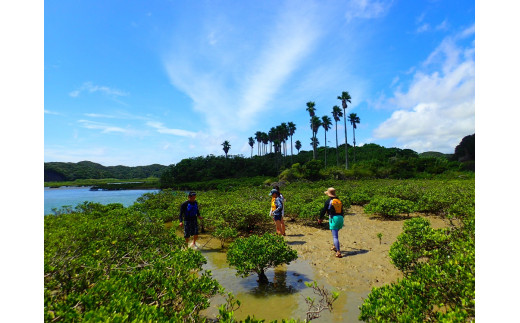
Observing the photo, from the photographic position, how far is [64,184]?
7719 centimetres

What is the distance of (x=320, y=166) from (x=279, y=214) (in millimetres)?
32226

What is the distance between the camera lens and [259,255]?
5465mm

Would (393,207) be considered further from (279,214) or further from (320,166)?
(320,166)

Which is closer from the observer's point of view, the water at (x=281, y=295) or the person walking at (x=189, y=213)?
the water at (x=281, y=295)

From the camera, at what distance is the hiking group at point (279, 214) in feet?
22.6

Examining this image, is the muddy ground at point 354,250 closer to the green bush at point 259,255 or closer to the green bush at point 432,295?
the green bush at point 259,255

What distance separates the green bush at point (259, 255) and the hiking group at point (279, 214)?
1748mm

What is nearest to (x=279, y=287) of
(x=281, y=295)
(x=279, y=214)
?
(x=281, y=295)

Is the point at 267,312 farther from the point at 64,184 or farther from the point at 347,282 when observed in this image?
the point at 64,184

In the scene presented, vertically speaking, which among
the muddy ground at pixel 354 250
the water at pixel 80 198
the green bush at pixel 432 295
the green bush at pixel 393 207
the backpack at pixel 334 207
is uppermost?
the backpack at pixel 334 207

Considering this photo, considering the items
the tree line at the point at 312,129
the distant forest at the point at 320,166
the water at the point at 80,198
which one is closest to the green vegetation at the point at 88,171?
the distant forest at the point at 320,166

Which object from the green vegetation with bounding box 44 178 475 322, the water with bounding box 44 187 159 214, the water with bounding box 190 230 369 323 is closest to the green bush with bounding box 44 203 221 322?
the green vegetation with bounding box 44 178 475 322

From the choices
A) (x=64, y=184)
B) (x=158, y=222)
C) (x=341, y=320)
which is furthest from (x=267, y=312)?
(x=64, y=184)

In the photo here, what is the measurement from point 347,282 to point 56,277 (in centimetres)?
542
